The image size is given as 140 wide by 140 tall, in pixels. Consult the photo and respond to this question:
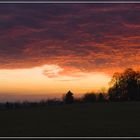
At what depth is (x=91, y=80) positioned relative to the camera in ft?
41.3

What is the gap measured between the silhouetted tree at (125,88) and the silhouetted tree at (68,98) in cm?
116

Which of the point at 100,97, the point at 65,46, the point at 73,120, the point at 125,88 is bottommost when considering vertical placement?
the point at 73,120

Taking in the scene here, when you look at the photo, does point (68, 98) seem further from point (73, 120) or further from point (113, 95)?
point (113, 95)

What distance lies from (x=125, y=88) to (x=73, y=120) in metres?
1.85

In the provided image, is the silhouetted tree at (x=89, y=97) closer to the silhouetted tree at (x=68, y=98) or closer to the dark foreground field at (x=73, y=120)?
the dark foreground field at (x=73, y=120)

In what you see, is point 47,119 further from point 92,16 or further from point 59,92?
point 92,16

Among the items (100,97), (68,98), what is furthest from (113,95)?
(68,98)

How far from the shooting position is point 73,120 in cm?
1217

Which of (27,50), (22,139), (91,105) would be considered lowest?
(22,139)

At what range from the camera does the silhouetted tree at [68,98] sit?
12.0 meters

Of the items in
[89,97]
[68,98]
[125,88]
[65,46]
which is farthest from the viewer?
[65,46]

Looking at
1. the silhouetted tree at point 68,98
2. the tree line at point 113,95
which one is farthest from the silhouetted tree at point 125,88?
the silhouetted tree at point 68,98

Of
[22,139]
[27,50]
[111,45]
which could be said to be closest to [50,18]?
[27,50]

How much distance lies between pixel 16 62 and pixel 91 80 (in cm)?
246
